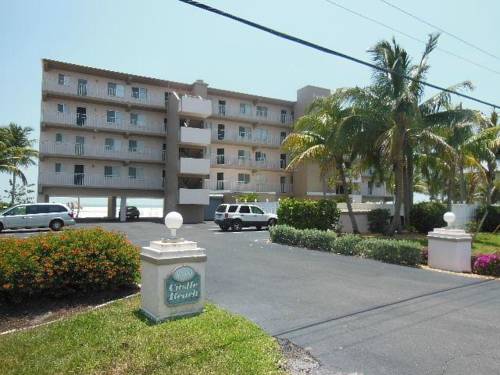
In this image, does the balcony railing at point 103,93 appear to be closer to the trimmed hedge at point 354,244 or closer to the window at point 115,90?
the window at point 115,90

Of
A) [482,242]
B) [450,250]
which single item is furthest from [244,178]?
[450,250]

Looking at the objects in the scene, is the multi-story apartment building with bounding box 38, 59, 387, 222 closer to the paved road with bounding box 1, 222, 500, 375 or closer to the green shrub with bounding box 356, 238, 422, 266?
the green shrub with bounding box 356, 238, 422, 266

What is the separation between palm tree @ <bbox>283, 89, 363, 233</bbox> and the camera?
742 inches

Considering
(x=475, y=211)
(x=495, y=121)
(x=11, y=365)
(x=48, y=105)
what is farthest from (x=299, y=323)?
(x=48, y=105)

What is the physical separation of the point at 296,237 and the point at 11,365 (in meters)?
12.6

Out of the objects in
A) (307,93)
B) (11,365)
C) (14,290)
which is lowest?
(11,365)

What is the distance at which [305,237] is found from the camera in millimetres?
16234

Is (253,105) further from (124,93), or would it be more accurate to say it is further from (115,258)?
(115,258)

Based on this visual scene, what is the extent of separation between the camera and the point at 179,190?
113 feet

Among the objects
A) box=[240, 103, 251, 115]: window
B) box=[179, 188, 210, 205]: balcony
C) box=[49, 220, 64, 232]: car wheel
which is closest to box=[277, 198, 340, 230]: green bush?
box=[49, 220, 64, 232]: car wheel

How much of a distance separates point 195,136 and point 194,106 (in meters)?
2.68

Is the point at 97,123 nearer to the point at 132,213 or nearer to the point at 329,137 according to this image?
the point at 132,213

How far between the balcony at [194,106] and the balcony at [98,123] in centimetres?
408

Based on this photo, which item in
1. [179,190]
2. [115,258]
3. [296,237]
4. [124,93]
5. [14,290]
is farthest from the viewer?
[124,93]
